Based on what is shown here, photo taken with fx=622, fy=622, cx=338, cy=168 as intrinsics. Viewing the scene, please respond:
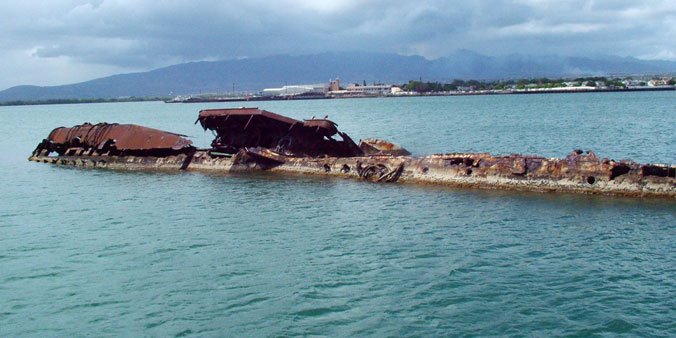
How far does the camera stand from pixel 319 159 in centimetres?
2245

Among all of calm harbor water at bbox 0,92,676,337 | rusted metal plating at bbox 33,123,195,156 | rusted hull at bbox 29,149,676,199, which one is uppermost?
rusted metal plating at bbox 33,123,195,156

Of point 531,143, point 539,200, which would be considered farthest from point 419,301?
point 531,143

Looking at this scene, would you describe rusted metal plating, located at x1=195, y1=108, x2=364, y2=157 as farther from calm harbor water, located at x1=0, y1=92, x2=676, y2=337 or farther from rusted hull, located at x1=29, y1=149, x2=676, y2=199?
calm harbor water, located at x1=0, y1=92, x2=676, y2=337

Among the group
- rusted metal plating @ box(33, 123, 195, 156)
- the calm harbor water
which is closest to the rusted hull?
the calm harbor water

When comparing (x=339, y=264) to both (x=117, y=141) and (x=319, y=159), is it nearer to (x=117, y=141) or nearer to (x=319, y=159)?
(x=319, y=159)

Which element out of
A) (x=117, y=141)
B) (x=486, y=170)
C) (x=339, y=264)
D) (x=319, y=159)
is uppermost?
(x=117, y=141)

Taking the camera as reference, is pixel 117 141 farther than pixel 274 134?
Yes

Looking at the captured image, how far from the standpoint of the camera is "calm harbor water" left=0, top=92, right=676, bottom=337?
344 inches

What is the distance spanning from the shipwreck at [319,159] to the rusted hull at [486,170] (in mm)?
25

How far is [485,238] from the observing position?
12.6 metres

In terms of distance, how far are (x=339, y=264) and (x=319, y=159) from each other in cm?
1142

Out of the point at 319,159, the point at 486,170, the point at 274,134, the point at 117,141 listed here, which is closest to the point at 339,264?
the point at 486,170

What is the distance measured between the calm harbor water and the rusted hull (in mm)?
544

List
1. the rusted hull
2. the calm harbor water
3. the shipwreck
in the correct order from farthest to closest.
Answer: the shipwreck → the rusted hull → the calm harbor water
